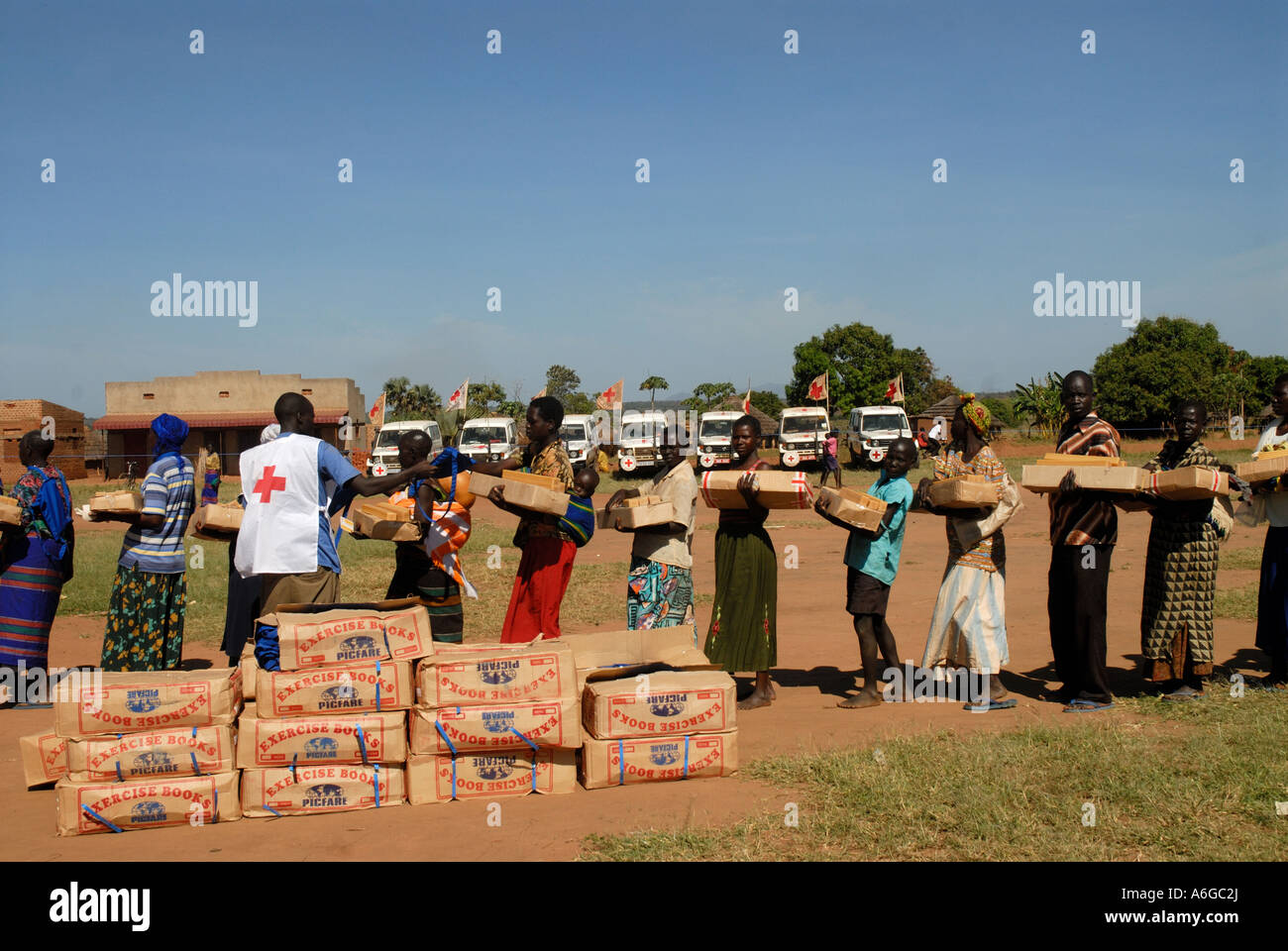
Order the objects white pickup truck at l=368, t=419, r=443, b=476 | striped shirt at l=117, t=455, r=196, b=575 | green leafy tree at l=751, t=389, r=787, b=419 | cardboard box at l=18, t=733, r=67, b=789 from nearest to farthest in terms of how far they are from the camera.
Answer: cardboard box at l=18, t=733, r=67, b=789 → striped shirt at l=117, t=455, r=196, b=575 → white pickup truck at l=368, t=419, r=443, b=476 → green leafy tree at l=751, t=389, r=787, b=419

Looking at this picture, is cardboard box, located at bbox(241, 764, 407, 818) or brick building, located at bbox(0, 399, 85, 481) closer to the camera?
cardboard box, located at bbox(241, 764, 407, 818)

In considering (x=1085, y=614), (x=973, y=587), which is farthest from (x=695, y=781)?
(x=1085, y=614)

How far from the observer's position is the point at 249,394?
1610 inches

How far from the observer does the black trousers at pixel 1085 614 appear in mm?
6125

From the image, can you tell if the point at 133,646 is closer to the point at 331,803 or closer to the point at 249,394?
the point at 331,803

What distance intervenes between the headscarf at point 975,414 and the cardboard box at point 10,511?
249 inches

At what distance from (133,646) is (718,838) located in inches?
186

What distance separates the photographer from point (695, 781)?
16.1 feet

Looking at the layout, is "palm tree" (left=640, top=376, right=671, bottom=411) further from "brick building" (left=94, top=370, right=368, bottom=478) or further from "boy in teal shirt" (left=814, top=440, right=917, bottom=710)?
"boy in teal shirt" (left=814, top=440, right=917, bottom=710)

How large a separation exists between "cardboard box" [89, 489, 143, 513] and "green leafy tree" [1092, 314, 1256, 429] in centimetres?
3965

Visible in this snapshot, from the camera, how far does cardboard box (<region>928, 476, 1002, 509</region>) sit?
19.5 feet

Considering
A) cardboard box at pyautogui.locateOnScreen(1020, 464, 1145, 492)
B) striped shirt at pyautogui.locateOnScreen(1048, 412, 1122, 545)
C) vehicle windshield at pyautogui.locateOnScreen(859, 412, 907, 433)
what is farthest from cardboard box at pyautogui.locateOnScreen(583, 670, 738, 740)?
vehicle windshield at pyautogui.locateOnScreen(859, 412, 907, 433)

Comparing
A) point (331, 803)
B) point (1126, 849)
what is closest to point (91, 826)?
point (331, 803)

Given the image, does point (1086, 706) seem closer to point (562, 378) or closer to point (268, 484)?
point (268, 484)
